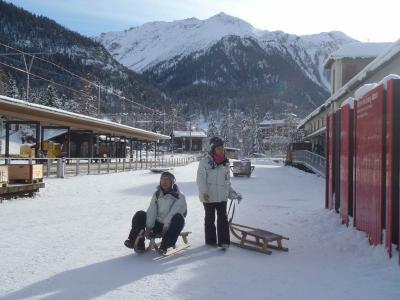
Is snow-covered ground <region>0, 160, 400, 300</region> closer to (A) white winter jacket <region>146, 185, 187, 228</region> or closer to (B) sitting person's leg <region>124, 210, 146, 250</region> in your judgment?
(B) sitting person's leg <region>124, 210, 146, 250</region>

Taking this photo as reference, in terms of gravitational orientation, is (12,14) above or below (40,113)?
above

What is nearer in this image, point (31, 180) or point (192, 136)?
point (31, 180)

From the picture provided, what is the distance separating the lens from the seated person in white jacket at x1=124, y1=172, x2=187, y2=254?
6363 millimetres

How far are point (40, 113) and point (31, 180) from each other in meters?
12.3

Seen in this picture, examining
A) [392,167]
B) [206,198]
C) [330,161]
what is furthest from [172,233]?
[330,161]

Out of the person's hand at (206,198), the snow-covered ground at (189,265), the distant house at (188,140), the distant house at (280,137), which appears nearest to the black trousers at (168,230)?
the snow-covered ground at (189,265)

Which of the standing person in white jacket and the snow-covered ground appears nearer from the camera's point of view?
the snow-covered ground

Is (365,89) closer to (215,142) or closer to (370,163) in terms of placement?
(370,163)

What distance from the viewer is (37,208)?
11523 mm

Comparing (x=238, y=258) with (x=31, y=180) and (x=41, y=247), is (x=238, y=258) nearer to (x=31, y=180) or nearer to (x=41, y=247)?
(x=41, y=247)

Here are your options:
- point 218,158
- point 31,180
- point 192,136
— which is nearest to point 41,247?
point 218,158

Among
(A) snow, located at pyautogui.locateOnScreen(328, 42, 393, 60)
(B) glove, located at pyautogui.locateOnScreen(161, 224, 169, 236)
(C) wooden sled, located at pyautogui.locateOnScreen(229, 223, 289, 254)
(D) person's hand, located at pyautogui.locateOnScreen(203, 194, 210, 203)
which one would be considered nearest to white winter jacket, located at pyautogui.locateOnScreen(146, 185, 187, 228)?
(B) glove, located at pyautogui.locateOnScreen(161, 224, 169, 236)

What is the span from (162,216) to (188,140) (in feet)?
341

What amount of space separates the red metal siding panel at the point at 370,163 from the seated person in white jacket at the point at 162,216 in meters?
2.50
